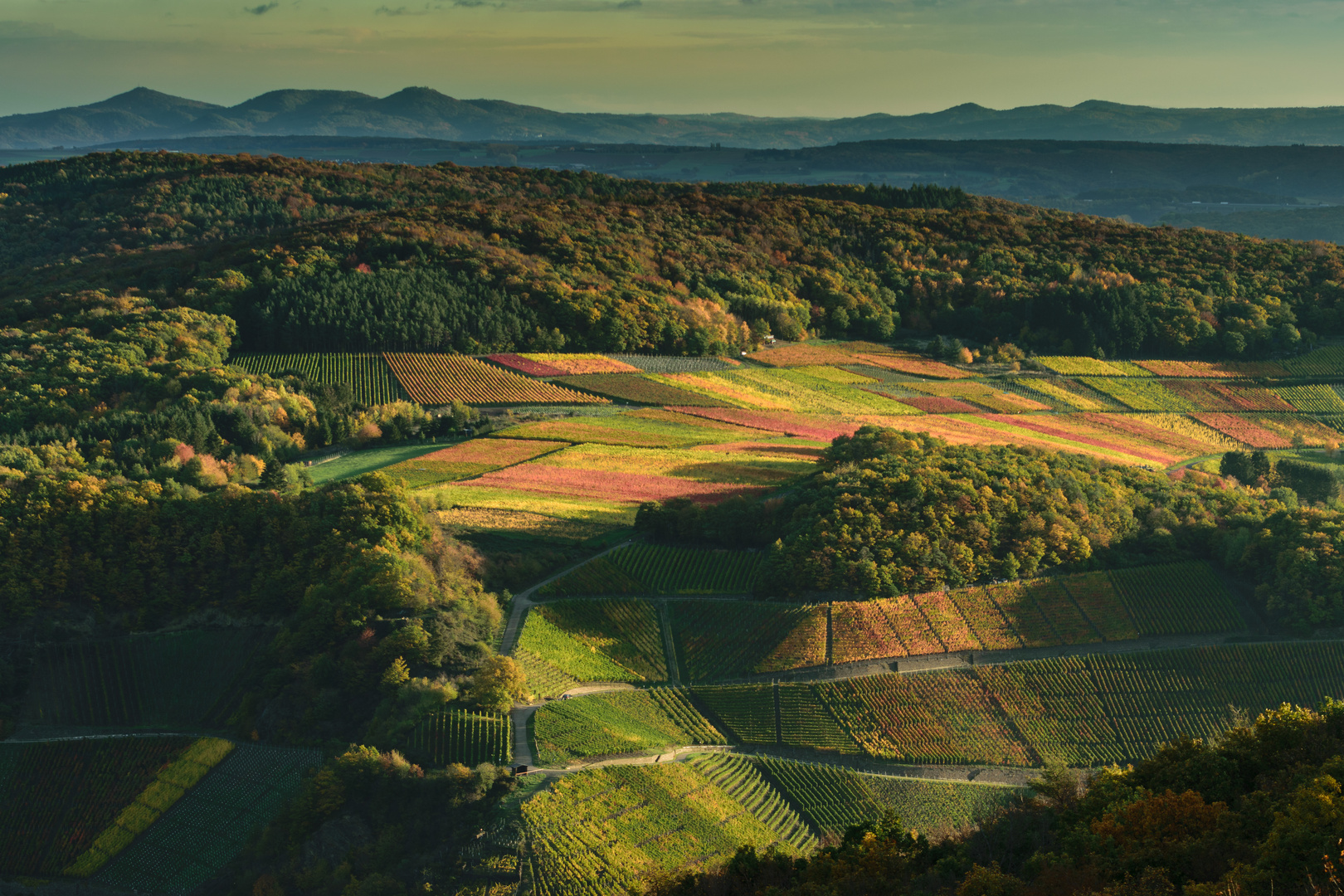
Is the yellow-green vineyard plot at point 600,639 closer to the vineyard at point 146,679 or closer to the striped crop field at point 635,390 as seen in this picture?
the vineyard at point 146,679

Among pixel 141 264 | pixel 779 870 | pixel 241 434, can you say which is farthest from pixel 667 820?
pixel 141 264

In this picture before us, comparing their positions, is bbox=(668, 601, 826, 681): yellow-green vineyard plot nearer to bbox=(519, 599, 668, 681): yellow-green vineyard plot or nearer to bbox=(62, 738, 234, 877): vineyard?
bbox=(519, 599, 668, 681): yellow-green vineyard plot

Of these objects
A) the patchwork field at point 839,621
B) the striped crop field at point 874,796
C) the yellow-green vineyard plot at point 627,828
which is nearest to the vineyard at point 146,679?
the patchwork field at point 839,621

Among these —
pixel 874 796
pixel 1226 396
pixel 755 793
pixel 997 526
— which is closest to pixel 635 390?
pixel 997 526

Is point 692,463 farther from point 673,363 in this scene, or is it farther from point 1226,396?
point 1226,396

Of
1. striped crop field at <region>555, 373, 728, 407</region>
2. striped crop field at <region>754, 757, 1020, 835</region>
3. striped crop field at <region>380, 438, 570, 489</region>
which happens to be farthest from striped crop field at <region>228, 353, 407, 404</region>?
striped crop field at <region>754, 757, 1020, 835</region>
